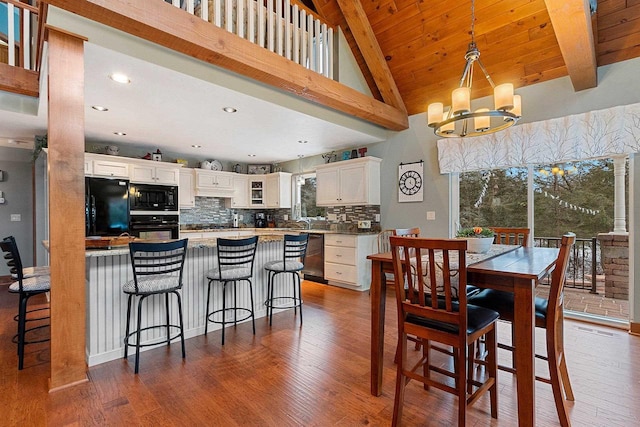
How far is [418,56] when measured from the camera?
12.7ft

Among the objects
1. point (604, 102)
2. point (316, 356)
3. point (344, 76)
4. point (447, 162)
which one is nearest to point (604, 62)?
point (604, 102)

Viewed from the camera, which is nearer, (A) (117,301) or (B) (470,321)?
(B) (470,321)

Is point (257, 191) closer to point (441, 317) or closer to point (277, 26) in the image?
point (277, 26)

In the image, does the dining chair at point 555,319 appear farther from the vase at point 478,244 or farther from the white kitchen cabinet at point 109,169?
the white kitchen cabinet at point 109,169

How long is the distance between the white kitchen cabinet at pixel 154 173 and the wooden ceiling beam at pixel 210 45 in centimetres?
304

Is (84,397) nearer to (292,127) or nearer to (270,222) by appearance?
(292,127)

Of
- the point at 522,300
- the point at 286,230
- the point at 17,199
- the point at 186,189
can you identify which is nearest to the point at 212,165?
the point at 186,189

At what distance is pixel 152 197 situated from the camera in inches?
198

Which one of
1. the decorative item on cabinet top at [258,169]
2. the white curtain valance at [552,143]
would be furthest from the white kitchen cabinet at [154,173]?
the white curtain valance at [552,143]

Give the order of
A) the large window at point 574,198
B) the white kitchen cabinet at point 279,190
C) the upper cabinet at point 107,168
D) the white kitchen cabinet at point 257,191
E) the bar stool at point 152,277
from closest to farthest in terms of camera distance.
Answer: the bar stool at point 152,277 < the large window at point 574,198 < the upper cabinet at point 107,168 < the white kitchen cabinet at point 279,190 < the white kitchen cabinet at point 257,191

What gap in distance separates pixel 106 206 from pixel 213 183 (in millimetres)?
→ 2015

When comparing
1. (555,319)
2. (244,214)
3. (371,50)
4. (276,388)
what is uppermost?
(371,50)

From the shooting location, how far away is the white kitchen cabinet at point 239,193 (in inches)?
256

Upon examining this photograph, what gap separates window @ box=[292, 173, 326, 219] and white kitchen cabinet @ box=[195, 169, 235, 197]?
4.55 feet
